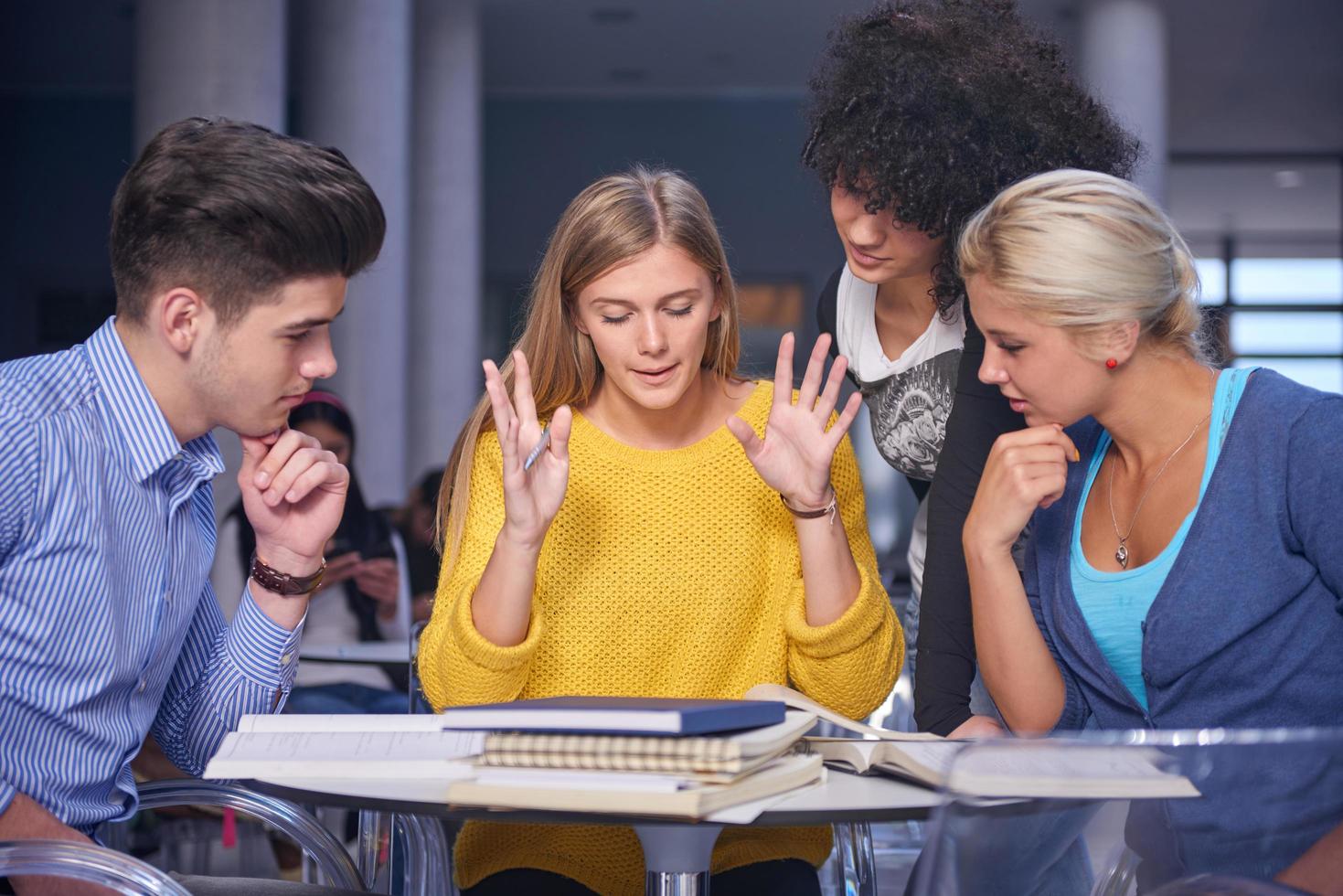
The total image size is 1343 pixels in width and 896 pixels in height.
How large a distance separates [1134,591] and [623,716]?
79cm

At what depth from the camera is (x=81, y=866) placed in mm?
1266

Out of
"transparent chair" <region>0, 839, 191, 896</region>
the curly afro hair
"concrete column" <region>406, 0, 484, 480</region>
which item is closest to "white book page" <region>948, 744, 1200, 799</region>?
"transparent chair" <region>0, 839, 191, 896</region>

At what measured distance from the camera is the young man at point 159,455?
1.42 m

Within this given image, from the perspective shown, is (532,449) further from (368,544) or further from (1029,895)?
(368,544)

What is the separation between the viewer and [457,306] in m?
8.45

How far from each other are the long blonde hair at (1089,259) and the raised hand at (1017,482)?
5.0 inches

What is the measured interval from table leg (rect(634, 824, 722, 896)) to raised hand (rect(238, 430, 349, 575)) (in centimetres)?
56

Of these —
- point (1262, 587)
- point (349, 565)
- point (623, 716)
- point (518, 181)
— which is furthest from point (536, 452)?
point (518, 181)

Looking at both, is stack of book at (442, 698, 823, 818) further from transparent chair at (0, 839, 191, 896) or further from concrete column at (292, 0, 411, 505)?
concrete column at (292, 0, 411, 505)

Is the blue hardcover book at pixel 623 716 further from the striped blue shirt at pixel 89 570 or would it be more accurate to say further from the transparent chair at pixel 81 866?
the striped blue shirt at pixel 89 570

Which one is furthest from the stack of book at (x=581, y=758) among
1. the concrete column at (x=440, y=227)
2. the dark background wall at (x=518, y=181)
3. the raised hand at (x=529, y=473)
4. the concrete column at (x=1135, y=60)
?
the dark background wall at (x=518, y=181)

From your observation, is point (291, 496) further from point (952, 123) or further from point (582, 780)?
point (952, 123)

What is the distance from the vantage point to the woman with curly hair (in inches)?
74.5

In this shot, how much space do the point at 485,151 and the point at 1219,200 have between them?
A: 7339mm
